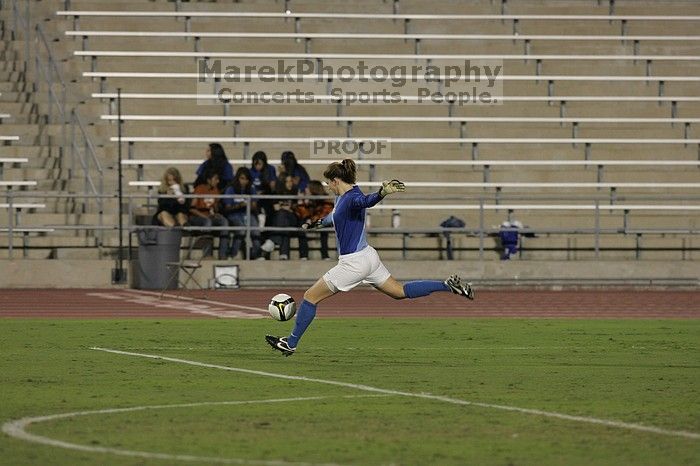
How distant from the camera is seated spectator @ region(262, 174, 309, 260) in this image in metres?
24.2

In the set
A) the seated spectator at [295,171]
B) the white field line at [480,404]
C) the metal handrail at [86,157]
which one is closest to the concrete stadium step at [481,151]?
the metal handrail at [86,157]

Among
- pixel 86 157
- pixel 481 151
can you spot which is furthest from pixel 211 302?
pixel 481 151

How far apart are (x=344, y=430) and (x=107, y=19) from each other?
22.2m

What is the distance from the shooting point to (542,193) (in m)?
26.9

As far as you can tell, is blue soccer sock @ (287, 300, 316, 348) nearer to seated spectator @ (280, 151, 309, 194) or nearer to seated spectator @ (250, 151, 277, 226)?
seated spectator @ (280, 151, 309, 194)

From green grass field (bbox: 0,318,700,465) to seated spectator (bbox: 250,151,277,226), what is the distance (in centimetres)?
809

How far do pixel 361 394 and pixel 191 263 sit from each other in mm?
13413

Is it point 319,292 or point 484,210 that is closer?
point 319,292

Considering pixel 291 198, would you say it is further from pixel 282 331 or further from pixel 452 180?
pixel 282 331

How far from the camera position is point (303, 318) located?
1234 cm

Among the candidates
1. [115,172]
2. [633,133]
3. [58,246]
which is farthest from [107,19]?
[633,133]

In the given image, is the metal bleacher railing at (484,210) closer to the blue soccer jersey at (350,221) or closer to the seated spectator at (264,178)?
the seated spectator at (264,178)

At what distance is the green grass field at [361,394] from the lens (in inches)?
295

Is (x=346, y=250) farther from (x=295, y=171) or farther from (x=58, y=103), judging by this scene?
(x=58, y=103)
